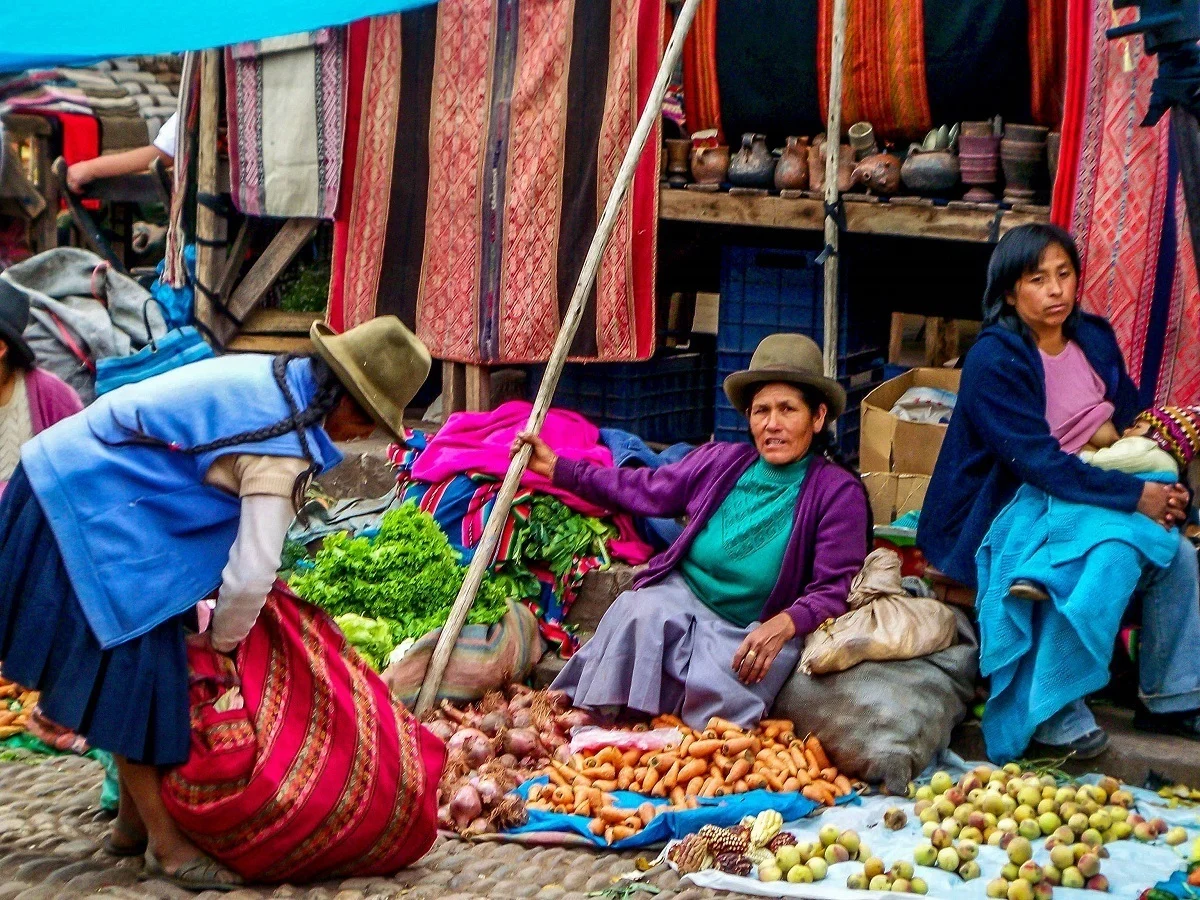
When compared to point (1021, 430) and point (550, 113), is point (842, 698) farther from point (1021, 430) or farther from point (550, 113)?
point (550, 113)

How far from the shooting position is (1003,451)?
15.1ft

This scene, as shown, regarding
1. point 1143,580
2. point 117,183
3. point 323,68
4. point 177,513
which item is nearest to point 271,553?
point 177,513

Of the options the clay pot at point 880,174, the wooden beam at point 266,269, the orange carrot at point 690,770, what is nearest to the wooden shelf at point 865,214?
the clay pot at point 880,174

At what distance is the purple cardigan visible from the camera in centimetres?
472

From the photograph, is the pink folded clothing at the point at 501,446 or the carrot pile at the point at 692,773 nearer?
the carrot pile at the point at 692,773

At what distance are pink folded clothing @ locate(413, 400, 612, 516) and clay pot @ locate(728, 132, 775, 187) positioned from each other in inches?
45.4

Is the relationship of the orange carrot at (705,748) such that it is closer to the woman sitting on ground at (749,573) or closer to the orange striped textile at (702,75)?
the woman sitting on ground at (749,573)

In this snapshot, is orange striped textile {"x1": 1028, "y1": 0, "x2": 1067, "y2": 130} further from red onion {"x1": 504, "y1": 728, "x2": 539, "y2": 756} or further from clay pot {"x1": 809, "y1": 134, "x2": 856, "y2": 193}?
red onion {"x1": 504, "y1": 728, "x2": 539, "y2": 756}

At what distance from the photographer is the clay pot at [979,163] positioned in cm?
558

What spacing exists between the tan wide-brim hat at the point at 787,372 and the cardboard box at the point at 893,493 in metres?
0.49

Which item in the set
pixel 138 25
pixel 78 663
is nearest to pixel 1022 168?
pixel 138 25

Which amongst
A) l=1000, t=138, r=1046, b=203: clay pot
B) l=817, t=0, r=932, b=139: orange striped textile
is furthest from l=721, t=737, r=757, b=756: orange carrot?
l=817, t=0, r=932, b=139: orange striped textile

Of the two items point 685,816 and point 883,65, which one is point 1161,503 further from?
point 883,65

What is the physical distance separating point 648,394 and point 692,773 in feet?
8.90
